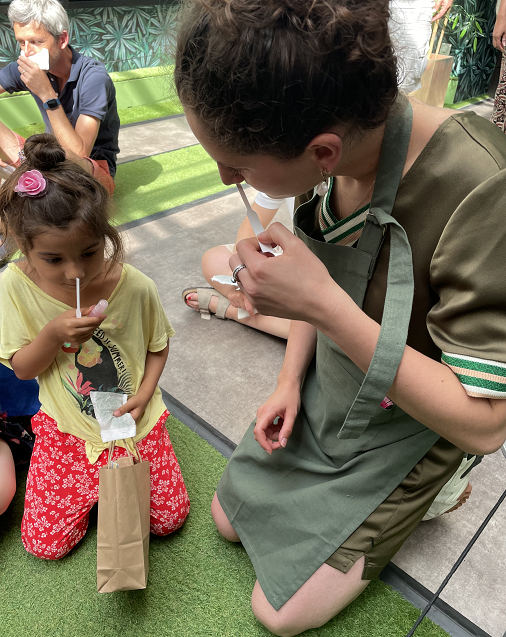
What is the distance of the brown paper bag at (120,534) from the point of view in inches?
42.5

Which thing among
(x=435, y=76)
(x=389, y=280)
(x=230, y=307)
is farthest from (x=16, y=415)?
(x=435, y=76)

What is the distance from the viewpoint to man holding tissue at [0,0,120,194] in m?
2.32

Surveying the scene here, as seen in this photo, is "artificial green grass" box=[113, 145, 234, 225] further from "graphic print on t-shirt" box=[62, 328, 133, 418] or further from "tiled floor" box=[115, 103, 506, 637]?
"graphic print on t-shirt" box=[62, 328, 133, 418]

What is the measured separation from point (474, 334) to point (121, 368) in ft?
2.73

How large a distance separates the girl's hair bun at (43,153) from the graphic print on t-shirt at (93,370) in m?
0.38

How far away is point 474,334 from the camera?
2.42 ft

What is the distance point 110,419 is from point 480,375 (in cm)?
84

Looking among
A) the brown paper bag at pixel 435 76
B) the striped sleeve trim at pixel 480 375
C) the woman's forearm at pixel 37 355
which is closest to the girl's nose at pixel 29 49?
the woman's forearm at pixel 37 355

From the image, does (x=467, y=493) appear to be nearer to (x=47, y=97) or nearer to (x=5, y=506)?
(x=5, y=506)

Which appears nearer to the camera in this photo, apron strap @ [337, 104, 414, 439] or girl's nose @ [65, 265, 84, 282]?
apron strap @ [337, 104, 414, 439]

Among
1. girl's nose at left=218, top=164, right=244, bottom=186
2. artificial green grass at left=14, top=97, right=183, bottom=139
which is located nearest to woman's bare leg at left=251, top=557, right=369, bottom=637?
girl's nose at left=218, top=164, right=244, bottom=186

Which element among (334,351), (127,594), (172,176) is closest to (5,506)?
(127,594)

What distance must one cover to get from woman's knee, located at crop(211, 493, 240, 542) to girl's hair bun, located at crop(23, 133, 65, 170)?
874 mm

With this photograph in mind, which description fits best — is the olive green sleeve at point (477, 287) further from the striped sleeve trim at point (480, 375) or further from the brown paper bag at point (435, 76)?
the brown paper bag at point (435, 76)
